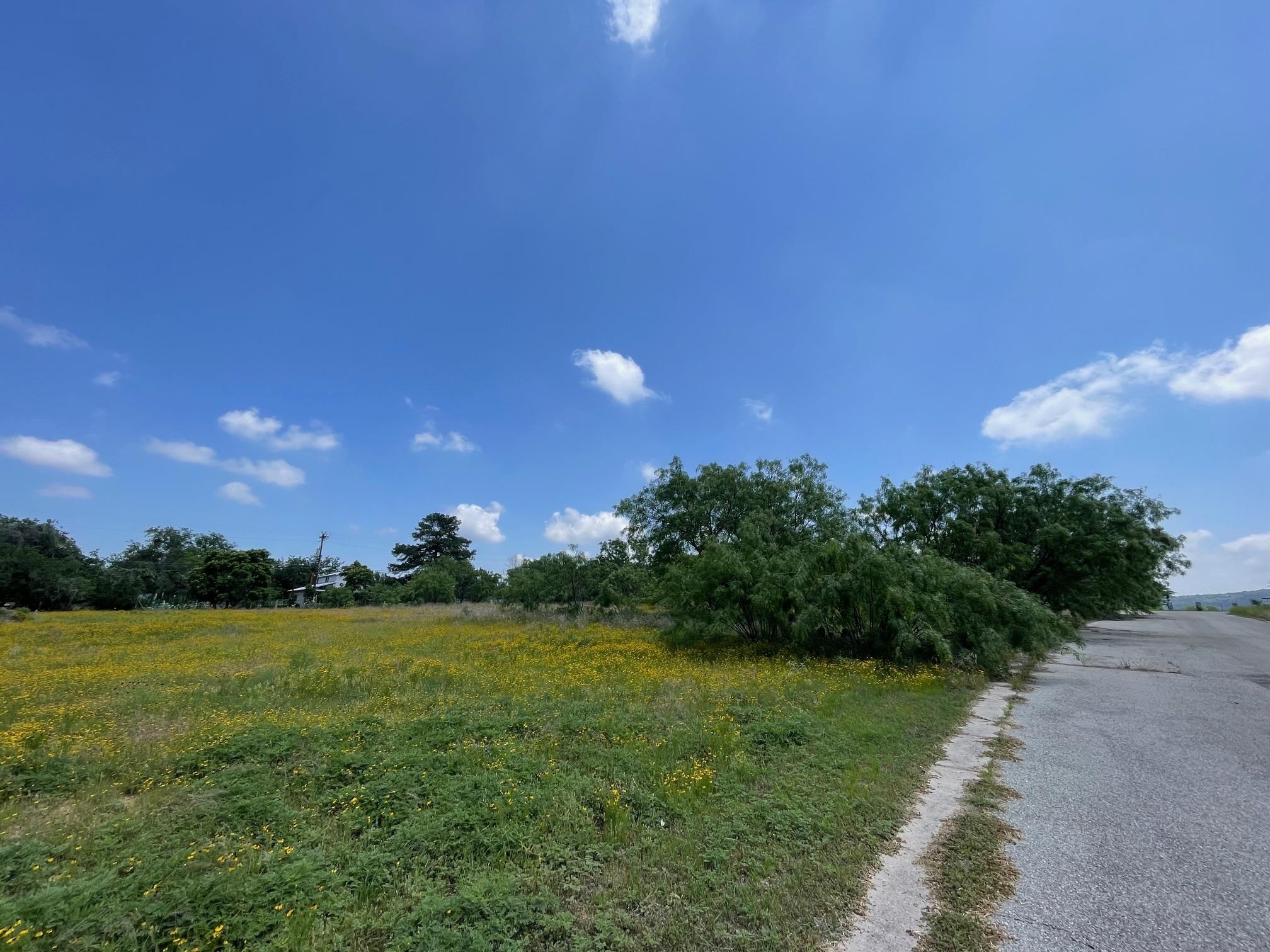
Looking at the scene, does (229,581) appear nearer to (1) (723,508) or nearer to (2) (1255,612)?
(1) (723,508)

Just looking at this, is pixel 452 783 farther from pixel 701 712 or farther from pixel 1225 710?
pixel 1225 710

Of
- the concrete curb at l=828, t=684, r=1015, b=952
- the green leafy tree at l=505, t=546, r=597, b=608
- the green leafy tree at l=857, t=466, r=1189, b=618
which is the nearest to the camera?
the concrete curb at l=828, t=684, r=1015, b=952

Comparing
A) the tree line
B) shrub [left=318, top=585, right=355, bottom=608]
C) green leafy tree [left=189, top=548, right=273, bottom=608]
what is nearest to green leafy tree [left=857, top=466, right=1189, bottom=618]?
the tree line

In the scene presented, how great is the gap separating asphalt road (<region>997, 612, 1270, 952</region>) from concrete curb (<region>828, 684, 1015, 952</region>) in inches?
19.0

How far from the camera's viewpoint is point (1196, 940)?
3.21 metres

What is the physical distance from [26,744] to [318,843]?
19.1 feet

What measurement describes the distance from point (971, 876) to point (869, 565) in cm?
1047

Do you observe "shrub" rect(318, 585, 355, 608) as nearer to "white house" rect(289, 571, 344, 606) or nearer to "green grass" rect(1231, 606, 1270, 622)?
"white house" rect(289, 571, 344, 606)

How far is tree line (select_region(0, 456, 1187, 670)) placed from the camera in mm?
13406

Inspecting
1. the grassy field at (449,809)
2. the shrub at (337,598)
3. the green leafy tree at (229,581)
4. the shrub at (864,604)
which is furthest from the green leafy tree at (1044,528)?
the green leafy tree at (229,581)

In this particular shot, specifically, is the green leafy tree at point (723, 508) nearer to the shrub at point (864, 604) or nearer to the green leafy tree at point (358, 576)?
the shrub at point (864, 604)

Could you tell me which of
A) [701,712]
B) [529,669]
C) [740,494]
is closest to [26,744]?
[529,669]

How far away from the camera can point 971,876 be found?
3.91 m

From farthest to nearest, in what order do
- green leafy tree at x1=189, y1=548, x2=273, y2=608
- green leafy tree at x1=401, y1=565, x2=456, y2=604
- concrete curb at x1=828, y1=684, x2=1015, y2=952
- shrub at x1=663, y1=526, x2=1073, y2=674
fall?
green leafy tree at x1=189, y1=548, x2=273, y2=608, green leafy tree at x1=401, y1=565, x2=456, y2=604, shrub at x1=663, y1=526, x2=1073, y2=674, concrete curb at x1=828, y1=684, x2=1015, y2=952
